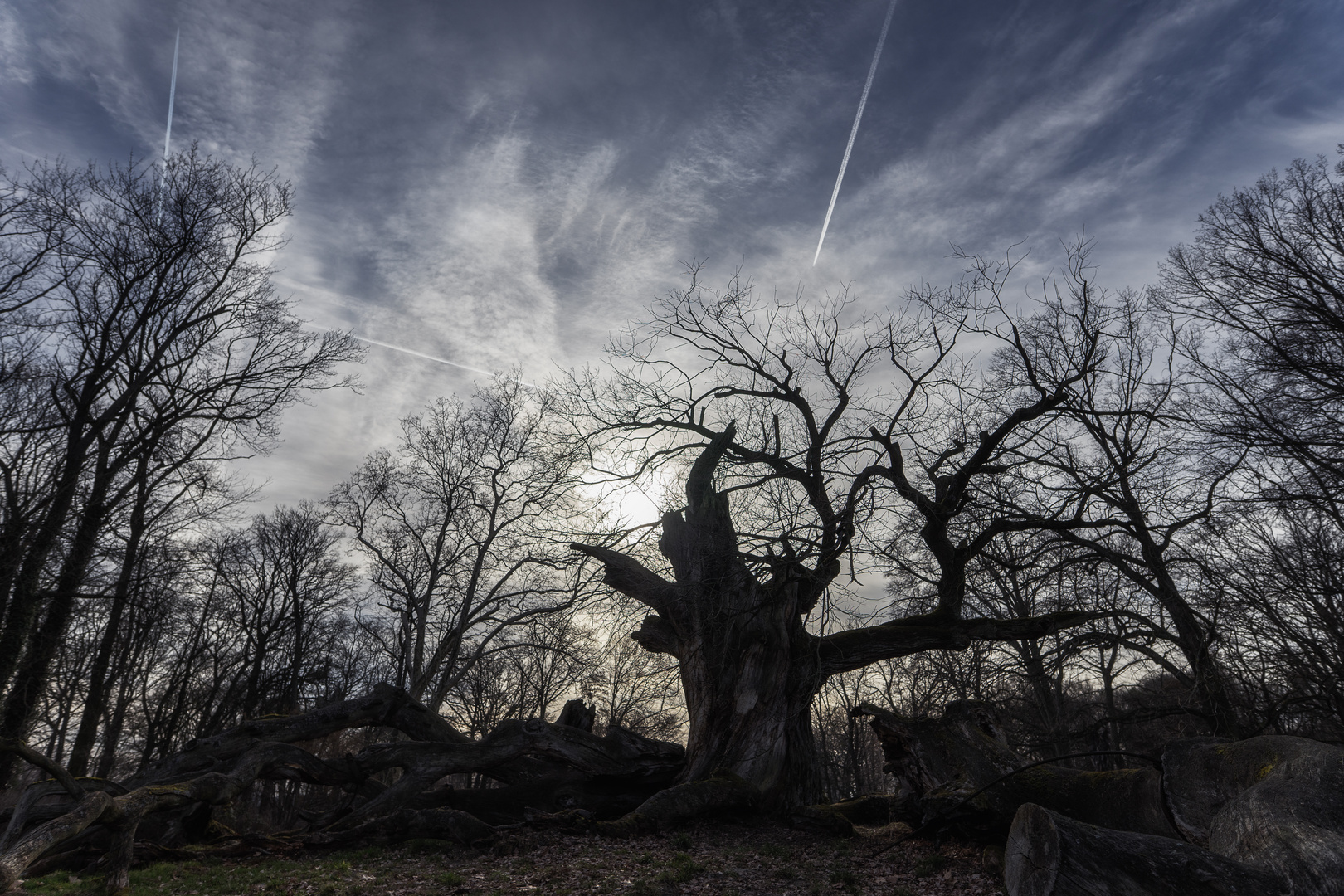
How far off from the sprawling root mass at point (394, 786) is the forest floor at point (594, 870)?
41 cm

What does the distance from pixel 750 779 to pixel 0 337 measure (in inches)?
543

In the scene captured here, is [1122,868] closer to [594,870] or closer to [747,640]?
[594,870]

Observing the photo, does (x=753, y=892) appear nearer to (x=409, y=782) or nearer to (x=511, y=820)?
(x=511, y=820)

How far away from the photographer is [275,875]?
25.4ft

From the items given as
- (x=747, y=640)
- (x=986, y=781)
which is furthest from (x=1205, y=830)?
(x=747, y=640)

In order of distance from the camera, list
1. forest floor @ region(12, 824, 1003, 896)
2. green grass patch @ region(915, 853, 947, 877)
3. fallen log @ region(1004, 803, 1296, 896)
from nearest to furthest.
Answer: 1. fallen log @ region(1004, 803, 1296, 896)
2. forest floor @ region(12, 824, 1003, 896)
3. green grass patch @ region(915, 853, 947, 877)

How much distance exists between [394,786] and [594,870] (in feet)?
17.7

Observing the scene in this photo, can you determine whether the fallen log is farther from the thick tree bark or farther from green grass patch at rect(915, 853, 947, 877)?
the thick tree bark

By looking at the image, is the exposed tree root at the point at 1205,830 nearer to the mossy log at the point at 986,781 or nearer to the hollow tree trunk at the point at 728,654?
the mossy log at the point at 986,781

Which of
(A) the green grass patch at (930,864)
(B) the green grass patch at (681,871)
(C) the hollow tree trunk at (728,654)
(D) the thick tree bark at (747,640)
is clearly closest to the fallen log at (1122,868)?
(B) the green grass patch at (681,871)

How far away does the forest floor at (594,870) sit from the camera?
6859mm

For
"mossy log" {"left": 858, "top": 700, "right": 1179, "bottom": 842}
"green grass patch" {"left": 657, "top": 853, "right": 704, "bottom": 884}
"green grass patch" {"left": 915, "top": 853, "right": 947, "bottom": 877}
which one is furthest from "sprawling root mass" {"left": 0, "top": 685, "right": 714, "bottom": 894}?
"green grass patch" {"left": 915, "top": 853, "right": 947, "bottom": 877}

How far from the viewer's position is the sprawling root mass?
352 inches

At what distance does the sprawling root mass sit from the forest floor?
1.35ft
